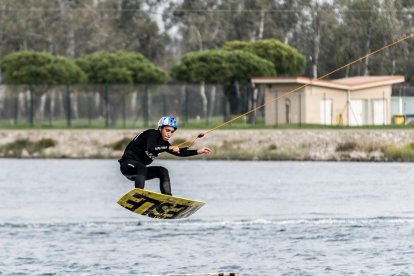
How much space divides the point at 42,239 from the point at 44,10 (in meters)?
71.9

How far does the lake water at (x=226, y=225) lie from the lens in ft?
121

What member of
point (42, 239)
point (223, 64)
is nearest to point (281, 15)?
point (223, 64)

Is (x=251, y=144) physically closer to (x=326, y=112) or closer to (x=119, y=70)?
(x=326, y=112)

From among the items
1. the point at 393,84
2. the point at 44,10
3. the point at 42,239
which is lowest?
the point at 42,239

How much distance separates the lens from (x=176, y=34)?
116 meters

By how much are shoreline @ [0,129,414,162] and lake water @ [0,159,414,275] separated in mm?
1422

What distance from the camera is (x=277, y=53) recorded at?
97625 mm

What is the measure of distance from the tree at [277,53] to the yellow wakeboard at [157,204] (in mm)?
69809

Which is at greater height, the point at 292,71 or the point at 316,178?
the point at 292,71

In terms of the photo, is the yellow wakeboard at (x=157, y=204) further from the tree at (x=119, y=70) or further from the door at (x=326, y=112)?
the tree at (x=119, y=70)

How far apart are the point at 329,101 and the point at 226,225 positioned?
133ft

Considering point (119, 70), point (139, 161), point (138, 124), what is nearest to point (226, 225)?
point (139, 161)

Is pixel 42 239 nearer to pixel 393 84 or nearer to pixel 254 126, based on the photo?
pixel 254 126

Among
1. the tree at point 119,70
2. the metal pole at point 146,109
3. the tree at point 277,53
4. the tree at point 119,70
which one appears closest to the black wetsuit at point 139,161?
the metal pole at point 146,109
